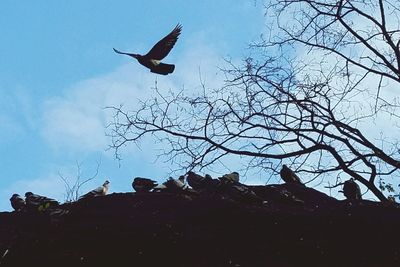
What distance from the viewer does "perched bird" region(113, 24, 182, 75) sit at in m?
5.49

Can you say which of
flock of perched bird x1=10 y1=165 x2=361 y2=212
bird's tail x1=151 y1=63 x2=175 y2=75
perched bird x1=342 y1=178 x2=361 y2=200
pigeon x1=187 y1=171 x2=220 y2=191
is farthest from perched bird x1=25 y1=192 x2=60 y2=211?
bird's tail x1=151 y1=63 x2=175 y2=75

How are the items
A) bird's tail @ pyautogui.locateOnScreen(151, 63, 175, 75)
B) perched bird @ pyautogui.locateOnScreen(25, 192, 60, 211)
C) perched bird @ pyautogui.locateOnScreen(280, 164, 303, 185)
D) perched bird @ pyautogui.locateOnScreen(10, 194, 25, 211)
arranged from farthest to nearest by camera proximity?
bird's tail @ pyautogui.locateOnScreen(151, 63, 175, 75) < perched bird @ pyautogui.locateOnScreen(280, 164, 303, 185) < perched bird @ pyautogui.locateOnScreen(10, 194, 25, 211) < perched bird @ pyautogui.locateOnScreen(25, 192, 60, 211)

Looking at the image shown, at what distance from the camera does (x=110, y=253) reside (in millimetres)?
2904

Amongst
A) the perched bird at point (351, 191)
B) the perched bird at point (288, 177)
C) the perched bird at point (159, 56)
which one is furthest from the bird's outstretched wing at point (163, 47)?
the perched bird at point (351, 191)

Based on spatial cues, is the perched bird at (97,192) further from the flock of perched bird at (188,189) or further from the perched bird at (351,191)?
the perched bird at (351,191)

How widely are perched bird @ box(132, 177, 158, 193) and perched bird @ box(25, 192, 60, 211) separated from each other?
0.36 m

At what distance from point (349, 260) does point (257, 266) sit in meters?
0.39

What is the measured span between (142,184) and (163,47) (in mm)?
2736

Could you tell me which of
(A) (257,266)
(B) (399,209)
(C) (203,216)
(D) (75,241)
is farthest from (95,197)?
(B) (399,209)

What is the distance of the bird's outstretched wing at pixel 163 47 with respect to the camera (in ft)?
18.6

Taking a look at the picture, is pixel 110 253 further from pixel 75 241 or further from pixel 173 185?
pixel 173 185

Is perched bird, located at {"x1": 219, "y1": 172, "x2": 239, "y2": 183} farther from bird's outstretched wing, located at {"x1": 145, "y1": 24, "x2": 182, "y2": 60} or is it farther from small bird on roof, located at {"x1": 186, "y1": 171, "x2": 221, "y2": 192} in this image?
bird's outstretched wing, located at {"x1": 145, "y1": 24, "x2": 182, "y2": 60}

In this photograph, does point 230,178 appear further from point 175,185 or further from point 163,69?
point 163,69

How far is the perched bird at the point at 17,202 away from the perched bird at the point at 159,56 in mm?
2258
